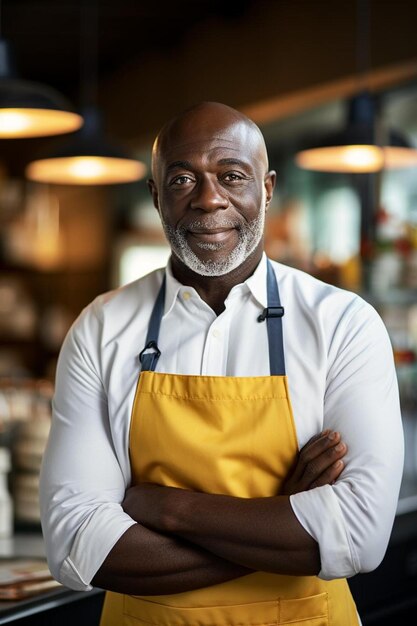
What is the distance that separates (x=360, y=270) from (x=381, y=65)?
4.59 feet

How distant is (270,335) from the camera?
1.83 metres

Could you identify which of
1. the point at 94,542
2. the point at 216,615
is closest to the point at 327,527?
the point at 216,615

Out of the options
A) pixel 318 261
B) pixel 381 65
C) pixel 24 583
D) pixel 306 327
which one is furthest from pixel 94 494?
pixel 381 65

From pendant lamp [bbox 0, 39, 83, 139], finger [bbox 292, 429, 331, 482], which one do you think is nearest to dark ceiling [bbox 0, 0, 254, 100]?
pendant lamp [bbox 0, 39, 83, 139]

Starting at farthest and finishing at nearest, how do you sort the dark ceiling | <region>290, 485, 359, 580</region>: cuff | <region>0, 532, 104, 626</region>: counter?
the dark ceiling
<region>0, 532, 104, 626</region>: counter
<region>290, 485, 359, 580</region>: cuff

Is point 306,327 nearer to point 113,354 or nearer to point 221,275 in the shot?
point 221,275

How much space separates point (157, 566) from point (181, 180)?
0.70 metres

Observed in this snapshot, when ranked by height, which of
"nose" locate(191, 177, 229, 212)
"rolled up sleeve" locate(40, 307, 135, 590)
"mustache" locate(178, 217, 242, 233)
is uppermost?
"nose" locate(191, 177, 229, 212)

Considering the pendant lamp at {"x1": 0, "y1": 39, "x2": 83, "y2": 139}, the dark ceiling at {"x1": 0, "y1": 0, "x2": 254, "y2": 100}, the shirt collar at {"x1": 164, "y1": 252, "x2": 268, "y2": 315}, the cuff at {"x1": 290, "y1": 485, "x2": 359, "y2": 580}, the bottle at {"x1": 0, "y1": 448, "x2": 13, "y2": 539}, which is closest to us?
the cuff at {"x1": 290, "y1": 485, "x2": 359, "y2": 580}

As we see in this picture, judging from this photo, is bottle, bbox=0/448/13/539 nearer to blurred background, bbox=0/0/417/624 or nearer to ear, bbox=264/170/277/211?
blurred background, bbox=0/0/417/624

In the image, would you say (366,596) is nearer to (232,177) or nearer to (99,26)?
(232,177)

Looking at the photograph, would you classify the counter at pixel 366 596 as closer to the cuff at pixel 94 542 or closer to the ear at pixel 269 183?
the cuff at pixel 94 542

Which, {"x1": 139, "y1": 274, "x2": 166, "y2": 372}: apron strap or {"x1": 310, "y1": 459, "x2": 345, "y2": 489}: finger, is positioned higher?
{"x1": 139, "y1": 274, "x2": 166, "y2": 372}: apron strap

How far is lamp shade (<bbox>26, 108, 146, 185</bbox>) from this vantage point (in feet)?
13.0
